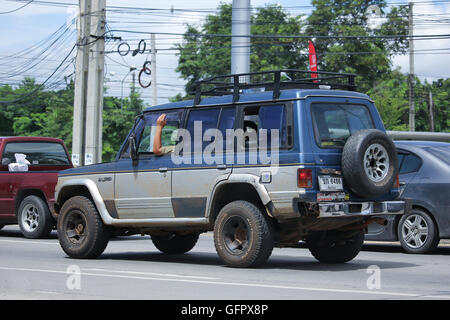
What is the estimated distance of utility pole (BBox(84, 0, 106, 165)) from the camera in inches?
1141

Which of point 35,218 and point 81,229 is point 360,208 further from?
point 35,218

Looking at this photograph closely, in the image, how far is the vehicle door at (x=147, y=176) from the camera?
1166 cm

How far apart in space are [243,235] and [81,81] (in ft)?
65.7

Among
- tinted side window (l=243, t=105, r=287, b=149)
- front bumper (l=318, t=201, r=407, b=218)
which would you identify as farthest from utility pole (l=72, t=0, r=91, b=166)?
front bumper (l=318, t=201, r=407, b=218)

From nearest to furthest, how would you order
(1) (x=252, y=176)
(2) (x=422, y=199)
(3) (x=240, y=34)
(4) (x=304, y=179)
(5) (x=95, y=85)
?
1. (4) (x=304, y=179)
2. (1) (x=252, y=176)
3. (2) (x=422, y=199)
4. (3) (x=240, y=34)
5. (5) (x=95, y=85)

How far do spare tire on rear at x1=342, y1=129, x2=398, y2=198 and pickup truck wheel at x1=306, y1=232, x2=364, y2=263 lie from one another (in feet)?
3.69

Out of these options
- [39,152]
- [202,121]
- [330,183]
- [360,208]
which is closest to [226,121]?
[202,121]

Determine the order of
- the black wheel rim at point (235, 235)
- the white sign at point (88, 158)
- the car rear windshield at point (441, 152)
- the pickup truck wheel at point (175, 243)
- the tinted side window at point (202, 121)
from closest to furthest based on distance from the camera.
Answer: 1. the black wheel rim at point (235, 235)
2. the tinted side window at point (202, 121)
3. the car rear windshield at point (441, 152)
4. the pickup truck wheel at point (175, 243)
5. the white sign at point (88, 158)

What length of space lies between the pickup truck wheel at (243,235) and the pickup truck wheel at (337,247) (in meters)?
1.22

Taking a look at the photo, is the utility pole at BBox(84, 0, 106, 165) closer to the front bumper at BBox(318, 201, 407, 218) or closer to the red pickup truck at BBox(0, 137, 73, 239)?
the red pickup truck at BBox(0, 137, 73, 239)

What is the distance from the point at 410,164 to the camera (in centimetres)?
1339

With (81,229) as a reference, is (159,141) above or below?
above

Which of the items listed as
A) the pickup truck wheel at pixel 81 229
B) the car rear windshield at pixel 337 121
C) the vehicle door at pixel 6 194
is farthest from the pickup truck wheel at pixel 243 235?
the vehicle door at pixel 6 194

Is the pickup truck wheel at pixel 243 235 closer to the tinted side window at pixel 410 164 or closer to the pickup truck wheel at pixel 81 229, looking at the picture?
the pickup truck wheel at pixel 81 229
